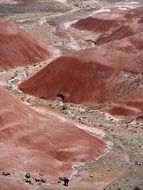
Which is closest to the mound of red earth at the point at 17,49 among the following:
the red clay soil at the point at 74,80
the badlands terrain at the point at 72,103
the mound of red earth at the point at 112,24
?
→ the badlands terrain at the point at 72,103

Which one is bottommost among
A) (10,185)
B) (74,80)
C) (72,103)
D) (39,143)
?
(10,185)

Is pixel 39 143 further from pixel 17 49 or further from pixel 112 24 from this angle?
pixel 112 24

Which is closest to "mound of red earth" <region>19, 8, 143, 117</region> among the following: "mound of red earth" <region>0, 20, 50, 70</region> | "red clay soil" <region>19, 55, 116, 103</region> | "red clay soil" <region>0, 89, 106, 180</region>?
"red clay soil" <region>19, 55, 116, 103</region>

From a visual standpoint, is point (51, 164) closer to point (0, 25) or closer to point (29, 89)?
point (29, 89)

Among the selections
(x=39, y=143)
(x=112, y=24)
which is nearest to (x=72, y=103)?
(x=39, y=143)

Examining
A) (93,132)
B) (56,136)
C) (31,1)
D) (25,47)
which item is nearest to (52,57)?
(25,47)
